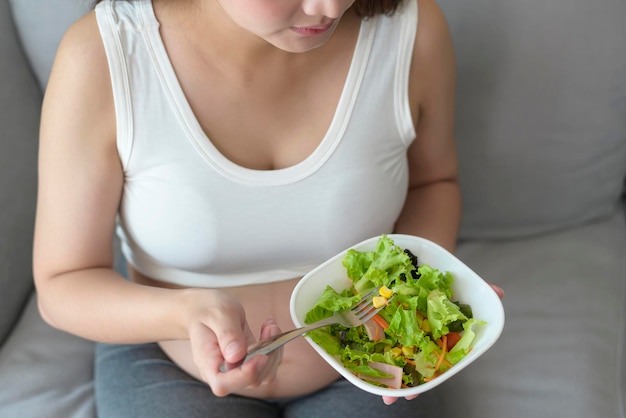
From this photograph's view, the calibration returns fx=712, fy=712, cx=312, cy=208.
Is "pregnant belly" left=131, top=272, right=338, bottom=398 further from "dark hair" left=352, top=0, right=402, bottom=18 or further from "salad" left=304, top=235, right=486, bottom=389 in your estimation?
"dark hair" left=352, top=0, right=402, bottom=18

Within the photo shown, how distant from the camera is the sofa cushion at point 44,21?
1.35 meters

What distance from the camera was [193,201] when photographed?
1.08 metres

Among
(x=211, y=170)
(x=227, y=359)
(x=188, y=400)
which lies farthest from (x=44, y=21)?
(x=227, y=359)

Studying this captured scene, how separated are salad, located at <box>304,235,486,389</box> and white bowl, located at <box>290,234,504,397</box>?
0.01m

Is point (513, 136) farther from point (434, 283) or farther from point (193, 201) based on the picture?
point (193, 201)

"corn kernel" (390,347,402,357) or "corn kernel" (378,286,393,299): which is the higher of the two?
"corn kernel" (378,286,393,299)

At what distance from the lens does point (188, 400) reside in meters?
1.13

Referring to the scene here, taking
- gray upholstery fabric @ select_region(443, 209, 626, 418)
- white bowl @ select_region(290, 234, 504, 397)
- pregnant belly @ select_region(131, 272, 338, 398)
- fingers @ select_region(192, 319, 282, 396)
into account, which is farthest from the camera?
gray upholstery fabric @ select_region(443, 209, 626, 418)

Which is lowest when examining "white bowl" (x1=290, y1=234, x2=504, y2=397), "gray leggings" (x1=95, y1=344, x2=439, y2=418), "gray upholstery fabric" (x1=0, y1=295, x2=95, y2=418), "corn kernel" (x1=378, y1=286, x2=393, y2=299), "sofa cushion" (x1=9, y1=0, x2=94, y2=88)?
"gray upholstery fabric" (x1=0, y1=295, x2=95, y2=418)

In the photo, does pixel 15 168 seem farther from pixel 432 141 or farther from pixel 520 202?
pixel 520 202

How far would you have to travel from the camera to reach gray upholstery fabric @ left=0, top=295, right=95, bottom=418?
1.23 m

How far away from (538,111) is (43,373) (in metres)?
1.09

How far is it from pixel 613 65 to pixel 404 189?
21.3 inches

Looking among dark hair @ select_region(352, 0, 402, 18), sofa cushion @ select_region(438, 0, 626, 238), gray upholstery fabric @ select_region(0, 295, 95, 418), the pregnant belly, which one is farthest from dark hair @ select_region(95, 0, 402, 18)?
gray upholstery fabric @ select_region(0, 295, 95, 418)
